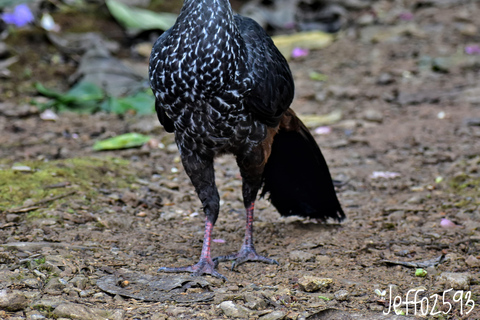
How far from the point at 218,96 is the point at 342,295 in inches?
53.0

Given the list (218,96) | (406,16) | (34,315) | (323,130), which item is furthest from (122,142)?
(406,16)

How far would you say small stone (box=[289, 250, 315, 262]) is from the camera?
391cm

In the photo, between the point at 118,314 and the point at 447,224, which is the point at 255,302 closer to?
the point at 118,314

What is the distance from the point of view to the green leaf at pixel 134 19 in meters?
9.62

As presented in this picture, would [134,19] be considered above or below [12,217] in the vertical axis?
above

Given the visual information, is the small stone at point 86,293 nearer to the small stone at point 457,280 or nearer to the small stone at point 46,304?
the small stone at point 46,304

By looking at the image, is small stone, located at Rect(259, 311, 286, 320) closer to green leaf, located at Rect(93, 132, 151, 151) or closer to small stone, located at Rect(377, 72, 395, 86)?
green leaf, located at Rect(93, 132, 151, 151)

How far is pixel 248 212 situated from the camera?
422cm

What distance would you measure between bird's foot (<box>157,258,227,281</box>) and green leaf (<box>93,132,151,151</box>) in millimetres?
2733

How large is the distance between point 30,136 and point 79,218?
8.61ft

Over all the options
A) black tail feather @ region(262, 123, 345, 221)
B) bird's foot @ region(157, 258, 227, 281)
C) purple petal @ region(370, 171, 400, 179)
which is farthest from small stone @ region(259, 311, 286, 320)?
purple petal @ region(370, 171, 400, 179)

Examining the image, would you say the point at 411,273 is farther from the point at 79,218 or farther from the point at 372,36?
the point at 372,36

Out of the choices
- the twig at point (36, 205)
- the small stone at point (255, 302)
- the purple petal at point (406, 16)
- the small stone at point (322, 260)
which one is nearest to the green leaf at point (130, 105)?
the twig at point (36, 205)

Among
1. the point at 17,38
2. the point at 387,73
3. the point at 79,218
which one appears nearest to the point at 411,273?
the point at 79,218
